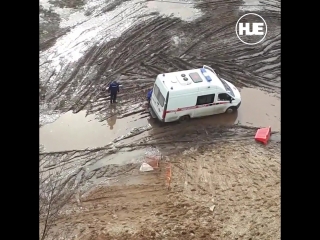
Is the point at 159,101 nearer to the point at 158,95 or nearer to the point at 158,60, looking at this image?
the point at 158,95

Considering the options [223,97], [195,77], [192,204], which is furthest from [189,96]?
[192,204]

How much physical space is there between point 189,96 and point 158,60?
14.1ft

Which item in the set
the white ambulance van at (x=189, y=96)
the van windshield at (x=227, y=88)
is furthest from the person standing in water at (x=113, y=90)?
the van windshield at (x=227, y=88)

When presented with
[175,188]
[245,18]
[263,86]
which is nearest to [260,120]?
[263,86]

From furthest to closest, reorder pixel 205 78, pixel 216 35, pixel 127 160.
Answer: pixel 216 35
pixel 205 78
pixel 127 160

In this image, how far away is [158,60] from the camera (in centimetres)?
2305

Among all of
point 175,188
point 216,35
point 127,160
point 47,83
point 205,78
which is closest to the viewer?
point 175,188

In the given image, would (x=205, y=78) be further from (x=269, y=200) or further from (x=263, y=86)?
(x=269, y=200)

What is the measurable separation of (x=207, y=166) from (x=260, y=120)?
12.5 ft

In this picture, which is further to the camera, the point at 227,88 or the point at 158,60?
the point at 158,60

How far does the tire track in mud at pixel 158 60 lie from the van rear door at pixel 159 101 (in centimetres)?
134

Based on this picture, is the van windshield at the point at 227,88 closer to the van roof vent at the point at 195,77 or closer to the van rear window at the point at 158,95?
the van roof vent at the point at 195,77

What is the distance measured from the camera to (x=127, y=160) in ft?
61.2

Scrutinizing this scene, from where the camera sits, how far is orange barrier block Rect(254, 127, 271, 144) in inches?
766
